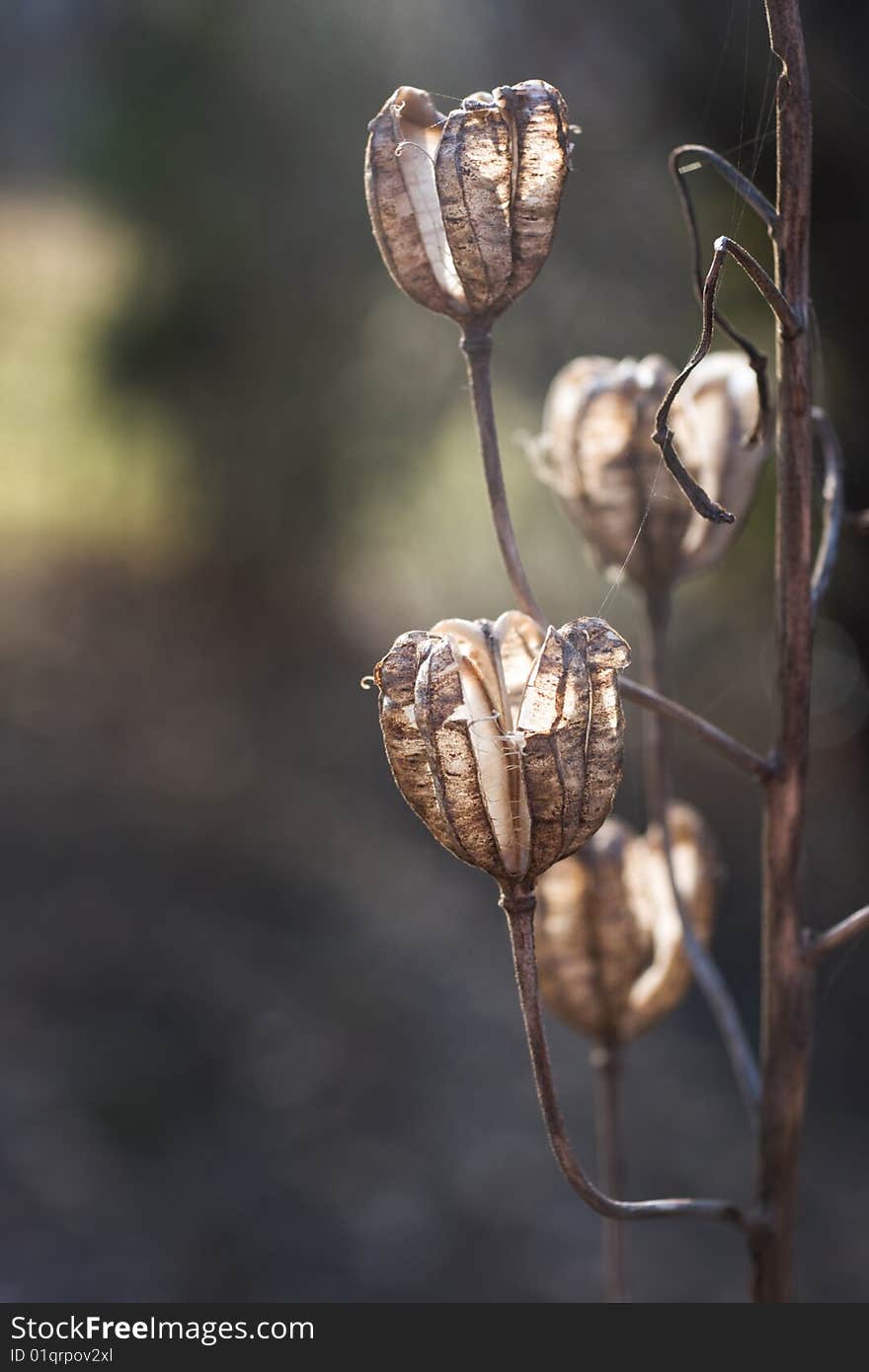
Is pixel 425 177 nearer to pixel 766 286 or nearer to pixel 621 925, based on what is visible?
pixel 766 286

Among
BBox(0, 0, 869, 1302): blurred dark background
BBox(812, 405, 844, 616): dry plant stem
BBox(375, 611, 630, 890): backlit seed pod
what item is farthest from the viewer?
BBox(0, 0, 869, 1302): blurred dark background

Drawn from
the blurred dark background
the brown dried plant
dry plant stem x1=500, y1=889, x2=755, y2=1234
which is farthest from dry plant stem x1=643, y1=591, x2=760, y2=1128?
the blurred dark background

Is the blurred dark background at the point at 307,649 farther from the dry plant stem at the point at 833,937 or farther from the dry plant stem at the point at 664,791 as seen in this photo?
the dry plant stem at the point at 833,937

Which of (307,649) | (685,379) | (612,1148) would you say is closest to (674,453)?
(685,379)

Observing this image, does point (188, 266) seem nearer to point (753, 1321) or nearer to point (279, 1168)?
point (279, 1168)

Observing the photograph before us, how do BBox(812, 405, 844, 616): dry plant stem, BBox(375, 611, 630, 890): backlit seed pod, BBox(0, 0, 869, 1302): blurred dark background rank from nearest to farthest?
BBox(375, 611, 630, 890): backlit seed pod < BBox(812, 405, 844, 616): dry plant stem < BBox(0, 0, 869, 1302): blurred dark background

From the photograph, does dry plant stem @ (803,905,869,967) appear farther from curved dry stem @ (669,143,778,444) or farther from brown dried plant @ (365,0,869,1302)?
curved dry stem @ (669,143,778,444)


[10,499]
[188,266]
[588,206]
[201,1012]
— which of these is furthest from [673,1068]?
[10,499]
